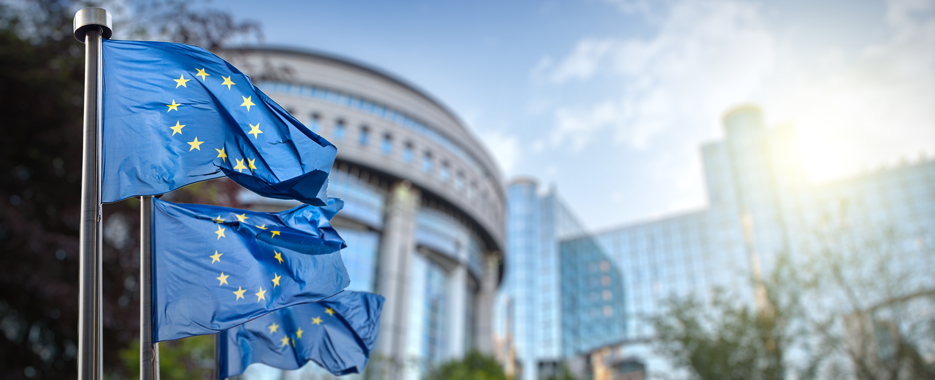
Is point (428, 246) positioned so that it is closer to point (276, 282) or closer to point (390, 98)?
point (390, 98)

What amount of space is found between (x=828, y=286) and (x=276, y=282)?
84.7ft

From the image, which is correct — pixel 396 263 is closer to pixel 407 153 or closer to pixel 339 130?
pixel 407 153

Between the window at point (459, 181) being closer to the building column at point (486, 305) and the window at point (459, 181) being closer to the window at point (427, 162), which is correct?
the window at point (427, 162)

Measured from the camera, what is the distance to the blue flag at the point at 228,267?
22.9ft

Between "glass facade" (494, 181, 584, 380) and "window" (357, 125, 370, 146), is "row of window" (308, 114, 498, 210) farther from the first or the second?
"glass facade" (494, 181, 584, 380)

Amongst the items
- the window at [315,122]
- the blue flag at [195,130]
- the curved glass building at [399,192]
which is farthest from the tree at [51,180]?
the window at [315,122]

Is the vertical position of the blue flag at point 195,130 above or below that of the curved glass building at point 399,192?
below

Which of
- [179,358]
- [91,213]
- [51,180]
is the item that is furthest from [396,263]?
[91,213]

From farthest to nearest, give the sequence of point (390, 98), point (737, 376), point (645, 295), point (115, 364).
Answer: point (645, 295)
point (390, 98)
point (737, 376)
point (115, 364)

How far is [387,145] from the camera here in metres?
42.4

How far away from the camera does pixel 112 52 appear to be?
7.19 metres

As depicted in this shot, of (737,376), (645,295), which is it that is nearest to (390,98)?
(737,376)

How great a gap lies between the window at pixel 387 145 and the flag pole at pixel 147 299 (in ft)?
115

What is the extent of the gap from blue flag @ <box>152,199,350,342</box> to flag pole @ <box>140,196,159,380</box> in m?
0.06
